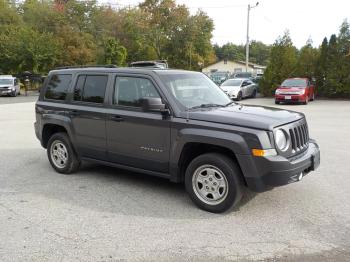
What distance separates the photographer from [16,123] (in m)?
14.6

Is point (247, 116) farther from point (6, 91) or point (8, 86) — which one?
point (6, 91)

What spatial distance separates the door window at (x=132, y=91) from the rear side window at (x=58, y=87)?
4.17 ft

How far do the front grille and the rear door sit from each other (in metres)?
2.82

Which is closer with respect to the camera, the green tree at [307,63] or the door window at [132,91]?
the door window at [132,91]

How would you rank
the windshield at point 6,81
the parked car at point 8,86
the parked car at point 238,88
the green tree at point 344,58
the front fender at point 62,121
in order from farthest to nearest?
the windshield at point 6,81 < the parked car at point 8,86 < the green tree at point 344,58 < the parked car at point 238,88 < the front fender at point 62,121

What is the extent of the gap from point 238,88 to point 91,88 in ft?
64.2

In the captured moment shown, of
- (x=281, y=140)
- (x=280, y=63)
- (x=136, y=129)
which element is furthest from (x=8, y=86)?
(x=281, y=140)

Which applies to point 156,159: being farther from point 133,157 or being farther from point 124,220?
point 124,220

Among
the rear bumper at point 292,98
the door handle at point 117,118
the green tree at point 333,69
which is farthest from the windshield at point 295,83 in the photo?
the door handle at point 117,118

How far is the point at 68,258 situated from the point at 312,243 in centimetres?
255

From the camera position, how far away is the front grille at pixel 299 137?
5.11 meters

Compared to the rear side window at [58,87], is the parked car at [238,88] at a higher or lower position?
lower

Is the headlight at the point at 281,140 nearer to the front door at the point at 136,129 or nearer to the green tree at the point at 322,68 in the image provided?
the front door at the point at 136,129

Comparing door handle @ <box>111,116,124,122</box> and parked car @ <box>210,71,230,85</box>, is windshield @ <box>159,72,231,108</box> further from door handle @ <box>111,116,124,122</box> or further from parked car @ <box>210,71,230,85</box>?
parked car @ <box>210,71,230,85</box>
